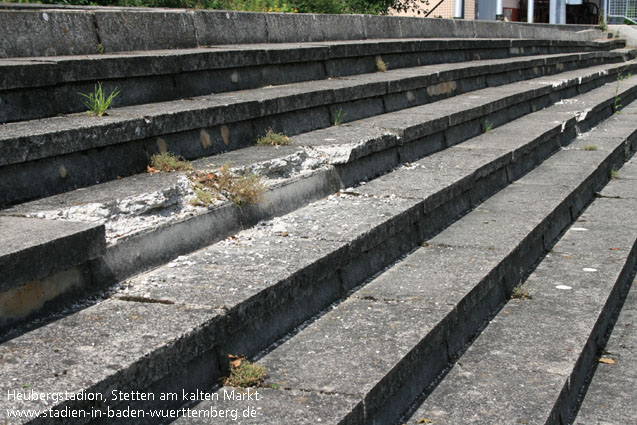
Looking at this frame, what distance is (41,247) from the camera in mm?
2406

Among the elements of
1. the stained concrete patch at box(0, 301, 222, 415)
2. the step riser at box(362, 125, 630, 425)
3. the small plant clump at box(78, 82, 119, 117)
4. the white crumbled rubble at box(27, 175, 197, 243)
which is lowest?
the step riser at box(362, 125, 630, 425)

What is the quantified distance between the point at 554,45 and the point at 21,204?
1195cm

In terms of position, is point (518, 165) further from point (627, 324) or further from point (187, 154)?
point (187, 154)

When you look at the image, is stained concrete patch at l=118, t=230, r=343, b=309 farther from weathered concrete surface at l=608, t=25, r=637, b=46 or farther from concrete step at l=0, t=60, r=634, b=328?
weathered concrete surface at l=608, t=25, r=637, b=46

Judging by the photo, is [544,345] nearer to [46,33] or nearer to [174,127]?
[174,127]

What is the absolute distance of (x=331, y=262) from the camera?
3.21 m

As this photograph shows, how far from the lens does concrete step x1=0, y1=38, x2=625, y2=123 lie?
3.70m

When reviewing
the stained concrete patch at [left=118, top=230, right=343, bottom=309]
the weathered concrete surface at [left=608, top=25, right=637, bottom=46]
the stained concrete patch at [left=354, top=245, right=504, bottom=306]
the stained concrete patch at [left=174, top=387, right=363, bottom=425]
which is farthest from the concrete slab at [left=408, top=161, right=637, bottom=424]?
the weathered concrete surface at [left=608, top=25, right=637, bottom=46]

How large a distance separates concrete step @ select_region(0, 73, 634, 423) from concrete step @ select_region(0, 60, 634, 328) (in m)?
0.09

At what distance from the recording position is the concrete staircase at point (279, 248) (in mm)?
2383

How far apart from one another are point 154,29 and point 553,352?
3.58 metres

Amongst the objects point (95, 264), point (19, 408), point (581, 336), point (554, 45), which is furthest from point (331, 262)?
point (554, 45)

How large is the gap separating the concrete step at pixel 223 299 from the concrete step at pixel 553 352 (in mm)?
357

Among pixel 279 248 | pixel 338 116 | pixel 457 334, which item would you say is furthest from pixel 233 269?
pixel 338 116
